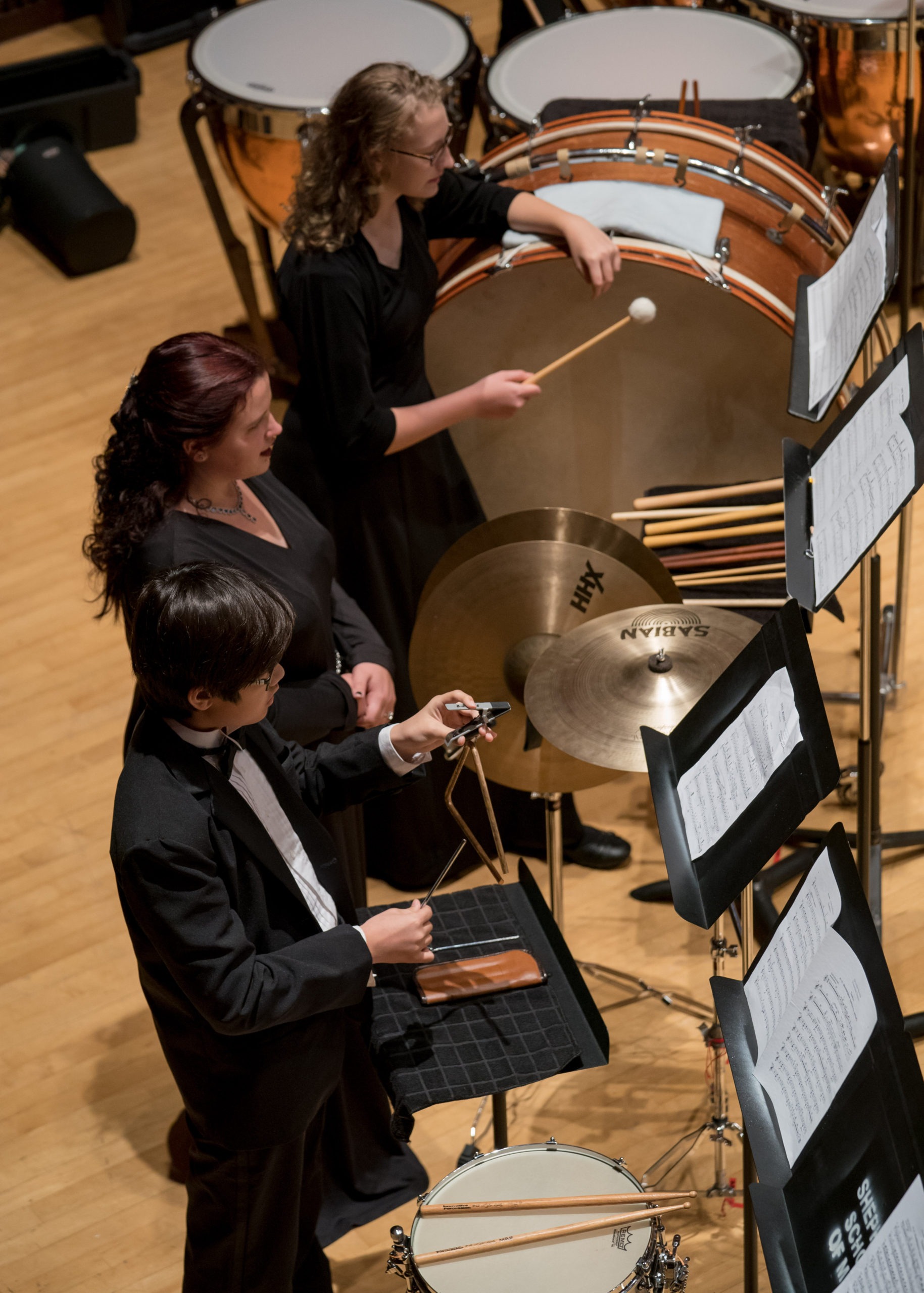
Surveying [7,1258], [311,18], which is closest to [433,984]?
[7,1258]

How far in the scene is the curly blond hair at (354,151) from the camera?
2.50 metres

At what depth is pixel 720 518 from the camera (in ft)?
9.41

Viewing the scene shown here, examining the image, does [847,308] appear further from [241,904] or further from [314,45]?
[314,45]

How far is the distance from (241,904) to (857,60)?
3.23 meters

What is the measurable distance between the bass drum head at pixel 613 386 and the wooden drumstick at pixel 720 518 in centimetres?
20

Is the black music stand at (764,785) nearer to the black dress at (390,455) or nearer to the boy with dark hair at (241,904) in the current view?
the boy with dark hair at (241,904)

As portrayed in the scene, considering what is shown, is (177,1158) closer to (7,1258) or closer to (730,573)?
(7,1258)

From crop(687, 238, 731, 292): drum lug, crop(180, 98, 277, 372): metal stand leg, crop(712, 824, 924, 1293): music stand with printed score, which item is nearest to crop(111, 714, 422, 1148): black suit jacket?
crop(712, 824, 924, 1293): music stand with printed score

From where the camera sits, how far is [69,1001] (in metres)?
3.01

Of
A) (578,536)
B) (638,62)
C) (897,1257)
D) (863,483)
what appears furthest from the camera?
(638,62)

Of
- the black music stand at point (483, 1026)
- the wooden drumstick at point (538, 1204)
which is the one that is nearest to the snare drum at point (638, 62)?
the black music stand at point (483, 1026)

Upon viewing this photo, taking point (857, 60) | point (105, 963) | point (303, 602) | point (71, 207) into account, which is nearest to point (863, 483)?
point (303, 602)

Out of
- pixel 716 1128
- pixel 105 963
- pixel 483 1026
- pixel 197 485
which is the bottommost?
pixel 105 963

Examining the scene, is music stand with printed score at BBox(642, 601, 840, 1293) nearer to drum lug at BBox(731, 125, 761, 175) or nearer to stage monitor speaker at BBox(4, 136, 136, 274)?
drum lug at BBox(731, 125, 761, 175)
